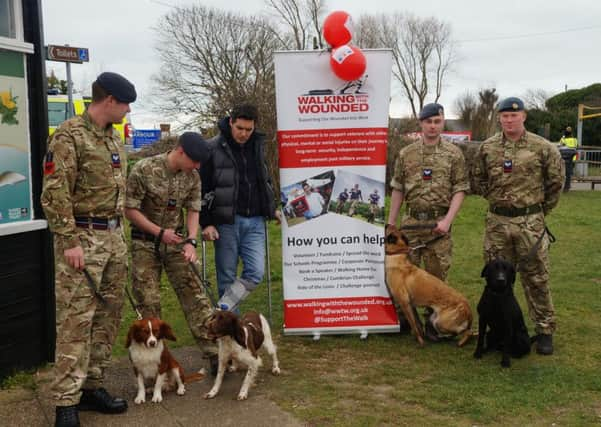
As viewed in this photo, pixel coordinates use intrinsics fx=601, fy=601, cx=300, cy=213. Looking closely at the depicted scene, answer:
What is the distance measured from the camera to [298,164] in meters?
5.56

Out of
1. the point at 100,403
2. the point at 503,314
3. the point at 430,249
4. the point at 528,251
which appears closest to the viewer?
the point at 100,403

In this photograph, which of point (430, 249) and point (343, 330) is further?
point (343, 330)

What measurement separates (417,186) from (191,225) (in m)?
2.13

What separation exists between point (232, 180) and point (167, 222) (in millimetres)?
800

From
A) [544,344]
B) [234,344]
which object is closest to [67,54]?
[234,344]

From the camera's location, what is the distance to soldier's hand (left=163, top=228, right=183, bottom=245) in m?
4.27

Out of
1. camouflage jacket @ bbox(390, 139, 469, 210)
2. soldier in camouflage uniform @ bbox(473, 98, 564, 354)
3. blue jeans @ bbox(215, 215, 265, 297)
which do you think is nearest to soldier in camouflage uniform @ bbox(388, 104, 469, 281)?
camouflage jacket @ bbox(390, 139, 469, 210)

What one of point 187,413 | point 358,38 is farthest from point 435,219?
point 358,38

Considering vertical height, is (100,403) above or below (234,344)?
below

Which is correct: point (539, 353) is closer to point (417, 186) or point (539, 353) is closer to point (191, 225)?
point (417, 186)

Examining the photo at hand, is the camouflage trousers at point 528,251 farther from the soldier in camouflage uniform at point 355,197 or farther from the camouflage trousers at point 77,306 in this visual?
the camouflage trousers at point 77,306

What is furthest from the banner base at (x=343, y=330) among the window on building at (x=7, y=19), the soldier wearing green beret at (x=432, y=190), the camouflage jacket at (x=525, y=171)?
the window on building at (x=7, y=19)

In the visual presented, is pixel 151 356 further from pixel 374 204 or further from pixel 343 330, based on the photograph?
pixel 374 204

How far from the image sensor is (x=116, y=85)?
3.63m
